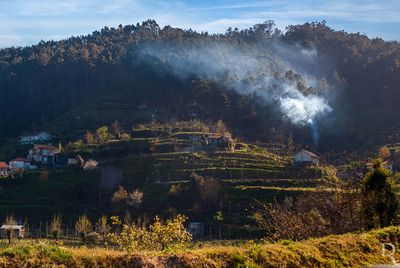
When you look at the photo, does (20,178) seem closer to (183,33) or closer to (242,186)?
(242,186)

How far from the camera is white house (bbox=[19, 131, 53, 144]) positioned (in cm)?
7588

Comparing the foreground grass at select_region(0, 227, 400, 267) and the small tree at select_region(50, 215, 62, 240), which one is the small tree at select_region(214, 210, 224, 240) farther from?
the foreground grass at select_region(0, 227, 400, 267)

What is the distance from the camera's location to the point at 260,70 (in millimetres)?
96188

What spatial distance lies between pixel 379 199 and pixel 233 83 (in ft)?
228

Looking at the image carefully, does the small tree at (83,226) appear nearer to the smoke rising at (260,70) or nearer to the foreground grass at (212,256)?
the foreground grass at (212,256)

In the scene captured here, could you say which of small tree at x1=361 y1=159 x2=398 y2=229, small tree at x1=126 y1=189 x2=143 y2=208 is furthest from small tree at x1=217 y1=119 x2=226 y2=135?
small tree at x1=361 y1=159 x2=398 y2=229

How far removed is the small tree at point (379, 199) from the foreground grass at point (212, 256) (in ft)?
12.0

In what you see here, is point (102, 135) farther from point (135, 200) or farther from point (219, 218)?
point (219, 218)

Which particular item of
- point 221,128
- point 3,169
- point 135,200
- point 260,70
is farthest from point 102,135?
point 260,70

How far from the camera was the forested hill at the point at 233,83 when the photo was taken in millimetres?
71688

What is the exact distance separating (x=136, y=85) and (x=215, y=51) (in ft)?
83.7

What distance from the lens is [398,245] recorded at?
10.7m

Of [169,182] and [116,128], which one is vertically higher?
[116,128]

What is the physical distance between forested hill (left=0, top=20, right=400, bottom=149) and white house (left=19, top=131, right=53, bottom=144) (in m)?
3.63
